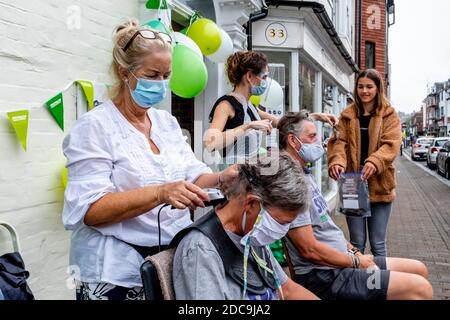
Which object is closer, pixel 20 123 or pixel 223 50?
pixel 20 123

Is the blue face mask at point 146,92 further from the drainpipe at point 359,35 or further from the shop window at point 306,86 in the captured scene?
the drainpipe at point 359,35

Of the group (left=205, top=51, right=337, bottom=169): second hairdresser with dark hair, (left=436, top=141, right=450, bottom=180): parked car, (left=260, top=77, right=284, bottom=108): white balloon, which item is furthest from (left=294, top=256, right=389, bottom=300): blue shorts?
(left=436, top=141, right=450, bottom=180): parked car

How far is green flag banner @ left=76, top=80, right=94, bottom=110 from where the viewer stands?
2.98 meters

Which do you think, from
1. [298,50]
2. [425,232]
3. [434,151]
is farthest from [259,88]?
[434,151]

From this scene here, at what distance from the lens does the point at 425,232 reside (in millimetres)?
7441

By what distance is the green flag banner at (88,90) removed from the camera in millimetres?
2984

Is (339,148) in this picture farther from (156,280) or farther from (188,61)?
(156,280)

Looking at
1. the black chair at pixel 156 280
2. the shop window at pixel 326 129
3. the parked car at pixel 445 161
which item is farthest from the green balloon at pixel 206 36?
the parked car at pixel 445 161

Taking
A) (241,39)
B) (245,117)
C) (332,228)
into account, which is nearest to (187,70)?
(245,117)

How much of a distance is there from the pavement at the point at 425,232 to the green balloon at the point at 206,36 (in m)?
2.97

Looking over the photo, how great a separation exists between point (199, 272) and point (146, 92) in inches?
28.6
